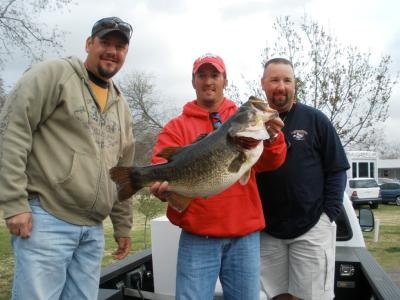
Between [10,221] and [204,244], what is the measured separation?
1.37m

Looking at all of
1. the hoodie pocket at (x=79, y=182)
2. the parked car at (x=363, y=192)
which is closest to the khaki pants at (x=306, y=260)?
the hoodie pocket at (x=79, y=182)

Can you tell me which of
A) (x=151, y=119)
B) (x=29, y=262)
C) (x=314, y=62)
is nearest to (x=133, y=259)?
(x=29, y=262)

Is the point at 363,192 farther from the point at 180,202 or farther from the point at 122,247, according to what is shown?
the point at 180,202

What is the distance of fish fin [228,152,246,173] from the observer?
2986 mm

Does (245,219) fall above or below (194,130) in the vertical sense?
below

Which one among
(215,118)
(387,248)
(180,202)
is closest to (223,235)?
(180,202)

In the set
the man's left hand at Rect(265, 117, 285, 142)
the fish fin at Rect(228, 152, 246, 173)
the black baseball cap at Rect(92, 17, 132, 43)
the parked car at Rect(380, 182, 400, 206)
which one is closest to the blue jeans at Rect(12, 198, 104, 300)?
the fish fin at Rect(228, 152, 246, 173)

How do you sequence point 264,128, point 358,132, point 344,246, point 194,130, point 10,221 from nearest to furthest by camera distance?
point 10,221 → point 264,128 → point 194,130 → point 344,246 → point 358,132

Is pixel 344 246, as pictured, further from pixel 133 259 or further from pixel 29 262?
pixel 29 262

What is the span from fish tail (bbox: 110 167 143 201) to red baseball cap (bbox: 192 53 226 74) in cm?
100

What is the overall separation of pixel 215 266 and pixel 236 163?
895 mm

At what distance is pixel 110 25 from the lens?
335cm

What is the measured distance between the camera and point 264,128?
2980mm

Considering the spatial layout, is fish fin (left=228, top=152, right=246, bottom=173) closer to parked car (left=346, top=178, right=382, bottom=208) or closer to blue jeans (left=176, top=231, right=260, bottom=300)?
blue jeans (left=176, top=231, right=260, bottom=300)
